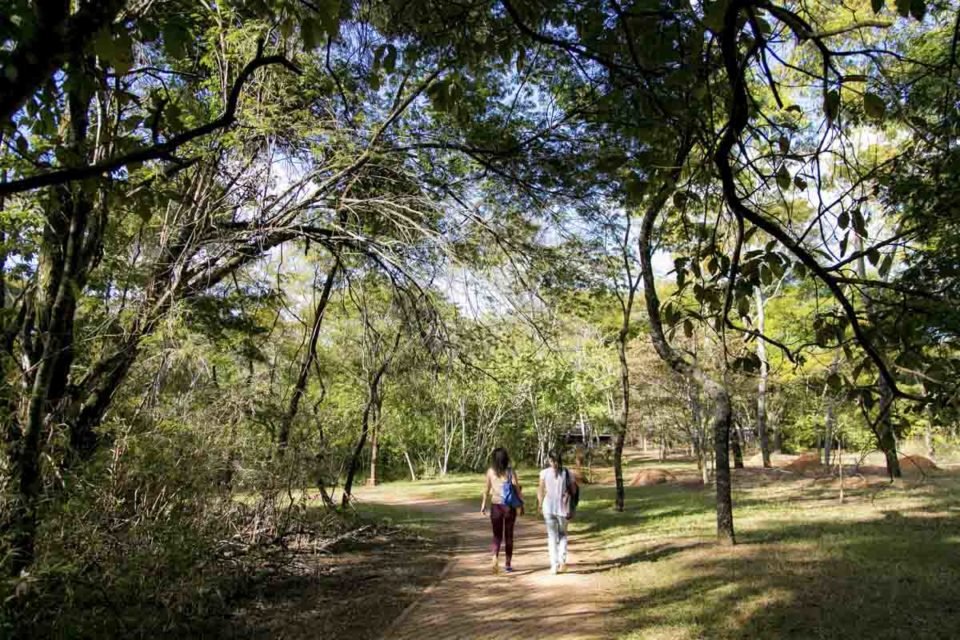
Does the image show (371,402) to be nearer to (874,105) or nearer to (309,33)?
(309,33)

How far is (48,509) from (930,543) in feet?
35.4

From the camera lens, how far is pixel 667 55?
2953 millimetres

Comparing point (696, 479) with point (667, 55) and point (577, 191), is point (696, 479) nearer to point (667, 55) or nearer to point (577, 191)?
point (577, 191)

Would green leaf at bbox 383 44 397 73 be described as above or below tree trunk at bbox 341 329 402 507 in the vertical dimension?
above

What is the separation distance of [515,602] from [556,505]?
146 centimetres

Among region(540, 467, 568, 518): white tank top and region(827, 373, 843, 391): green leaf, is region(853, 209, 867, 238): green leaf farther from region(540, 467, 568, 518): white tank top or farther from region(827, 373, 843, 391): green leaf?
region(540, 467, 568, 518): white tank top

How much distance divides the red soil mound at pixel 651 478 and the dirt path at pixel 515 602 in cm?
1602

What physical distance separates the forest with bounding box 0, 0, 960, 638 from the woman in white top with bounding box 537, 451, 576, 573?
1294 mm

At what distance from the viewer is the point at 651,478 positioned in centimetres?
2553

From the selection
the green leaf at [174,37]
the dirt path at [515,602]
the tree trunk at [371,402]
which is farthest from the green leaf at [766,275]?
the tree trunk at [371,402]

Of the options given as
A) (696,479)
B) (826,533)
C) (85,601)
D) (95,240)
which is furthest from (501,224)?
(696,479)

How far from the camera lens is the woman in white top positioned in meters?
7.94

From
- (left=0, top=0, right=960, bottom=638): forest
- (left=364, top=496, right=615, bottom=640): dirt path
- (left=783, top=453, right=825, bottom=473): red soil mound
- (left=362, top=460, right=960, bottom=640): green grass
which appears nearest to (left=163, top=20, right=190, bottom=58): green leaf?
(left=0, top=0, right=960, bottom=638): forest

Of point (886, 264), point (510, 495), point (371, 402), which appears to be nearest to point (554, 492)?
point (510, 495)
